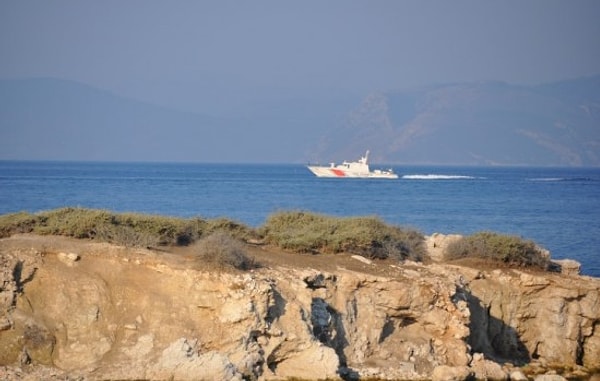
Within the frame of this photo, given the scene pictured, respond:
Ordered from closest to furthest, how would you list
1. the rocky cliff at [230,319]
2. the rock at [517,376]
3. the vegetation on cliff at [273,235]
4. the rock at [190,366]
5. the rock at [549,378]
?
the rock at [190,366]
the rocky cliff at [230,319]
the rock at [549,378]
the rock at [517,376]
the vegetation on cliff at [273,235]

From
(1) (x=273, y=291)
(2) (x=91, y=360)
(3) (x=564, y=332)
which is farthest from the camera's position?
(3) (x=564, y=332)

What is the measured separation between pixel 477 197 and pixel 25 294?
63490 mm

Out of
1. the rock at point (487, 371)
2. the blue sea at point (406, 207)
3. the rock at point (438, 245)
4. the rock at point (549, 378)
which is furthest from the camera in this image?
the blue sea at point (406, 207)

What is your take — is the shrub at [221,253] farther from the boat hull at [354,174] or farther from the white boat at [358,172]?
the boat hull at [354,174]

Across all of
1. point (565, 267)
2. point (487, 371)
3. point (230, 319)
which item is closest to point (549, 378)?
point (487, 371)

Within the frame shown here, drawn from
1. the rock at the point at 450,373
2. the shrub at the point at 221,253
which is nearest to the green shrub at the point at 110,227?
the shrub at the point at 221,253

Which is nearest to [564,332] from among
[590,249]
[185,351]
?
[185,351]

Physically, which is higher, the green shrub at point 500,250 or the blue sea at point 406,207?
the green shrub at point 500,250

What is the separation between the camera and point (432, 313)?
17.7 m

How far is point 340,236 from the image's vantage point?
20.0 metres

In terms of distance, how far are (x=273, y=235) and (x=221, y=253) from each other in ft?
14.4

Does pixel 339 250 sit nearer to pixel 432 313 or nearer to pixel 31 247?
pixel 432 313

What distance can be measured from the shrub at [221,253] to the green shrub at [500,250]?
6919 mm

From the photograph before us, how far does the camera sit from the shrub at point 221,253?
53.4 ft
